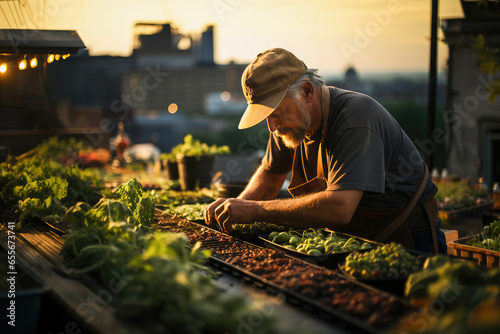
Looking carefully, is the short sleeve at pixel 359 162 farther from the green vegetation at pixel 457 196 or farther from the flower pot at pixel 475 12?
the flower pot at pixel 475 12

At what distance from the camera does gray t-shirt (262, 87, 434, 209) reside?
2.75 m

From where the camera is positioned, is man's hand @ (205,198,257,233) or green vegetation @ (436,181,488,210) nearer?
man's hand @ (205,198,257,233)

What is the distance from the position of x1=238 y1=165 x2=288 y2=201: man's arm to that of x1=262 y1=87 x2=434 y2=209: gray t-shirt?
1.73 ft

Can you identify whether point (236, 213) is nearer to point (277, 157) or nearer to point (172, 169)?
point (277, 157)

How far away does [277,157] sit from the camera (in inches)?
148

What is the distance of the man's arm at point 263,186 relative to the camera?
3.81m

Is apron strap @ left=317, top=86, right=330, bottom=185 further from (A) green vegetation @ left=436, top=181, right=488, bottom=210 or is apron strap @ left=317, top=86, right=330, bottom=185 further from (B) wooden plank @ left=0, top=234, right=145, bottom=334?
(A) green vegetation @ left=436, top=181, right=488, bottom=210

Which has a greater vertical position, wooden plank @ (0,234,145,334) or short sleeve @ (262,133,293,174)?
short sleeve @ (262,133,293,174)

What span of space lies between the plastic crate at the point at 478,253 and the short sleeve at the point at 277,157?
→ 132cm

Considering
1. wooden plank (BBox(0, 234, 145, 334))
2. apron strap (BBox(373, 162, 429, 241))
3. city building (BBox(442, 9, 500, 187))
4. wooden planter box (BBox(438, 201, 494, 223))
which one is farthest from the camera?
city building (BBox(442, 9, 500, 187))

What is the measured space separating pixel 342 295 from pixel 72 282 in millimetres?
1100

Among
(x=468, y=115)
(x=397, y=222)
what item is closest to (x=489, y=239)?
(x=397, y=222)

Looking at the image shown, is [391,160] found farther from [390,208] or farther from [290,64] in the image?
[290,64]

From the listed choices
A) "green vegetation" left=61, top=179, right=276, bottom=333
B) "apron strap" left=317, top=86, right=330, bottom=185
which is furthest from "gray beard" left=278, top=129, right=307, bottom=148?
"green vegetation" left=61, top=179, right=276, bottom=333
